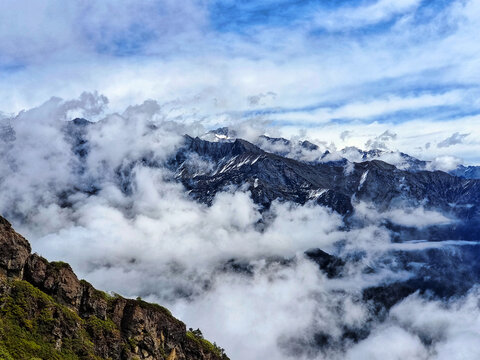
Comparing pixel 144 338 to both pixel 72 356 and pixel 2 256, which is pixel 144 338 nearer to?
pixel 72 356

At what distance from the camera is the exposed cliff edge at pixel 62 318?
10662cm

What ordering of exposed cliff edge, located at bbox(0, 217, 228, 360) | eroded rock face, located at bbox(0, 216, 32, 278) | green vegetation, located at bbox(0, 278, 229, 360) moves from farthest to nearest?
eroded rock face, located at bbox(0, 216, 32, 278) → exposed cliff edge, located at bbox(0, 217, 228, 360) → green vegetation, located at bbox(0, 278, 229, 360)

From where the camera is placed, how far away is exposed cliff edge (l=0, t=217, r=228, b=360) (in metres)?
107

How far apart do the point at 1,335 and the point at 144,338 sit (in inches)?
2068

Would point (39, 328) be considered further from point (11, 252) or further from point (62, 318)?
point (11, 252)

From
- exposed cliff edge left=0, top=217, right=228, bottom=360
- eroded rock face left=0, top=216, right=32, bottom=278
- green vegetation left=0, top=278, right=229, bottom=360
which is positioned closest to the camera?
green vegetation left=0, top=278, right=229, bottom=360

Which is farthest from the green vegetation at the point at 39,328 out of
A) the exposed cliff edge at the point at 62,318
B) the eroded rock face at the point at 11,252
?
the eroded rock face at the point at 11,252

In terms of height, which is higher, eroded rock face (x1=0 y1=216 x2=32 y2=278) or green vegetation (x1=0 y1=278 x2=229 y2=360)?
eroded rock face (x1=0 y1=216 x2=32 y2=278)

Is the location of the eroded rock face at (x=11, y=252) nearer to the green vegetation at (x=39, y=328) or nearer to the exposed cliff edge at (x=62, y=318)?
the exposed cliff edge at (x=62, y=318)

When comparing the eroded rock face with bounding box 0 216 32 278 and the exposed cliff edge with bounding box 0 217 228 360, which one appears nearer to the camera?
the exposed cliff edge with bounding box 0 217 228 360

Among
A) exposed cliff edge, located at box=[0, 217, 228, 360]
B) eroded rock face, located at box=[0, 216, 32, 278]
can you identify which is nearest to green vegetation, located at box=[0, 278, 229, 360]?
exposed cliff edge, located at box=[0, 217, 228, 360]

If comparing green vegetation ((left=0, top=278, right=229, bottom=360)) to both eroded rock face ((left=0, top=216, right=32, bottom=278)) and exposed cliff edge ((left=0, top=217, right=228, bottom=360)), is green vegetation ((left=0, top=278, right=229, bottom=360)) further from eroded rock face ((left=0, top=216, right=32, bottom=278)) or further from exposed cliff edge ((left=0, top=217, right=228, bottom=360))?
eroded rock face ((left=0, top=216, right=32, bottom=278))

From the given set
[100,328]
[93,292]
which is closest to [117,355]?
[100,328]

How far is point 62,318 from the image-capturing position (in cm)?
11706
